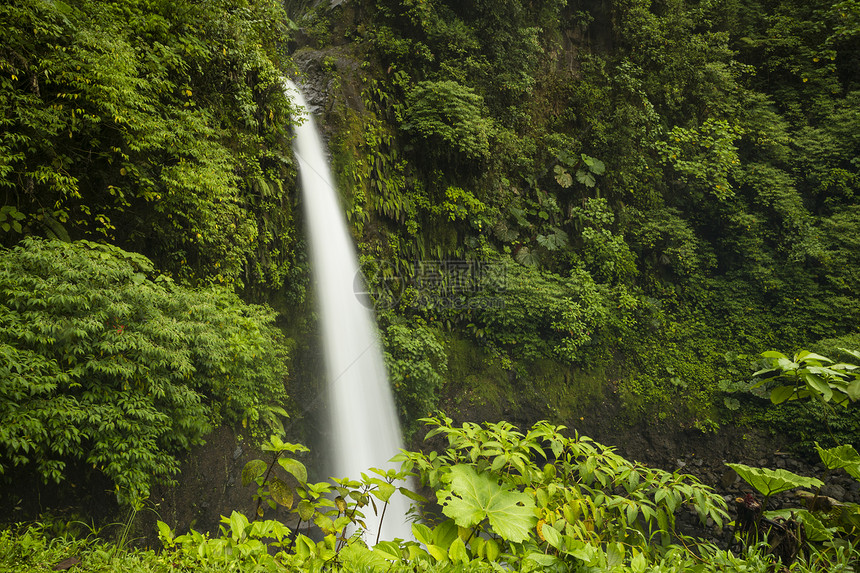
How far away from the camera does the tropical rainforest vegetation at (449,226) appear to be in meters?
3.18

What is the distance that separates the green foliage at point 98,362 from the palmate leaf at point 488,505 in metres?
3.04

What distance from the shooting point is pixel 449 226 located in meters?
8.73

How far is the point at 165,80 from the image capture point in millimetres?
4461

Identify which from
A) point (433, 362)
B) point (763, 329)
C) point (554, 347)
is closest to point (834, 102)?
point (763, 329)

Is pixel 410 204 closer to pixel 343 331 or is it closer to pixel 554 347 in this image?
A: pixel 343 331

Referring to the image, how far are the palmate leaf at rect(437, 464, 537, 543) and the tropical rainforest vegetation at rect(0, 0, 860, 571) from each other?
0.04 feet

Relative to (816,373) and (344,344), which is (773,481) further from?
(344,344)

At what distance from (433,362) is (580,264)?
4.03 metres

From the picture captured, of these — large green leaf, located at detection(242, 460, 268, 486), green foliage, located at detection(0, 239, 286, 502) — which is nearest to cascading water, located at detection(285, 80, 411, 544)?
green foliage, located at detection(0, 239, 286, 502)

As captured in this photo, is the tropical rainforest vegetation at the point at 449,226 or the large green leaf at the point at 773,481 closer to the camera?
the large green leaf at the point at 773,481

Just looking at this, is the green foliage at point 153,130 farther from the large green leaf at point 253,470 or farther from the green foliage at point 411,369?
the large green leaf at point 253,470

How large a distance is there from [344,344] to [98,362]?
3734mm

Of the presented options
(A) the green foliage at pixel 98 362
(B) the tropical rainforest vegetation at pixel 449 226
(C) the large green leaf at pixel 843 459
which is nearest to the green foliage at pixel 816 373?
(B) the tropical rainforest vegetation at pixel 449 226

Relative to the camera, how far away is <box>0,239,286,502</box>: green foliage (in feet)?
9.81
